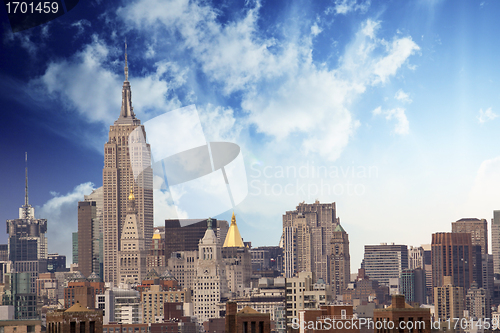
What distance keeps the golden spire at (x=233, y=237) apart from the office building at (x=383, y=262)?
35854mm

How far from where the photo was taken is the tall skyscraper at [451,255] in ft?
546

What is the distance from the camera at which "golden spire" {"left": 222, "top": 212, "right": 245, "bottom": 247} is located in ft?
483

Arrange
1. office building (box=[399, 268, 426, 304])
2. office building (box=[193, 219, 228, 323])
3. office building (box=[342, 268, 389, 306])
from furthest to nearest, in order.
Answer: office building (box=[399, 268, 426, 304])
office building (box=[342, 268, 389, 306])
office building (box=[193, 219, 228, 323])

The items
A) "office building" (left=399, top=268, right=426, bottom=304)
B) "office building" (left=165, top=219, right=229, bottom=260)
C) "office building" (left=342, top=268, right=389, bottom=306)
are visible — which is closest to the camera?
"office building" (left=342, top=268, right=389, bottom=306)

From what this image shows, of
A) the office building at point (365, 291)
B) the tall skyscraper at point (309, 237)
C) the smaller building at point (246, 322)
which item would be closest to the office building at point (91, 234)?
the tall skyscraper at point (309, 237)

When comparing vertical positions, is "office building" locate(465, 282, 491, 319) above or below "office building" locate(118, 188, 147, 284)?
below

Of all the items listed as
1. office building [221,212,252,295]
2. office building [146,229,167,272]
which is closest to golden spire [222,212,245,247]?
office building [221,212,252,295]

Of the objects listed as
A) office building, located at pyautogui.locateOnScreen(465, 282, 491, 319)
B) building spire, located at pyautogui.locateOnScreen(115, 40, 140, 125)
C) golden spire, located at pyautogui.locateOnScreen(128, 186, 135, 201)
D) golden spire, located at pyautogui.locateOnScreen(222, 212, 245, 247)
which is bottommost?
office building, located at pyautogui.locateOnScreen(465, 282, 491, 319)

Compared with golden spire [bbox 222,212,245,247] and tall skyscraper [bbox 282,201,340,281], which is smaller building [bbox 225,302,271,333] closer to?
golden spire [bbox 222,212,245,247]

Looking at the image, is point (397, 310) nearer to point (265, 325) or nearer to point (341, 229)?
point (265, 325)

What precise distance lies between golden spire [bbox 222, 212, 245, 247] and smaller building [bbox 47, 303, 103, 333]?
114 metres

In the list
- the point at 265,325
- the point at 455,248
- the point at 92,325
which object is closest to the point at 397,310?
the point at 265,325

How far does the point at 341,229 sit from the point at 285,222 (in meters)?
11.1

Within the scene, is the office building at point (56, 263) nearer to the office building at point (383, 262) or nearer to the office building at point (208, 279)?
the office building at point (208, 279)
